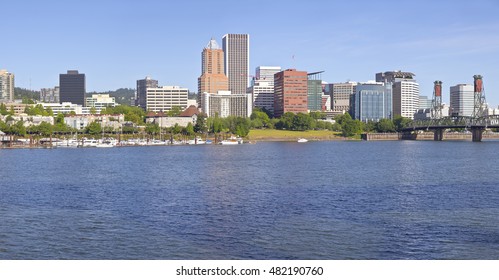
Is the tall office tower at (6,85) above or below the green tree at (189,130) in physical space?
above

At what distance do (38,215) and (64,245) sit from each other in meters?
4.99

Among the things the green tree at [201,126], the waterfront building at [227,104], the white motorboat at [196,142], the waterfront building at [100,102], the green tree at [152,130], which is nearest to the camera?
the white motorboat at [196,142]

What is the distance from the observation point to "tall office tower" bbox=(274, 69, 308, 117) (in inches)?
6073

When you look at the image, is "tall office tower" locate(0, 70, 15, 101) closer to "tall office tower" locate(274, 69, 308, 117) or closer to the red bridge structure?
"tall office tower" locate(274, 69, 308, 117)

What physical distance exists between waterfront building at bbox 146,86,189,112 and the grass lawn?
180ft

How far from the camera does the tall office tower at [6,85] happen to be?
184613mm

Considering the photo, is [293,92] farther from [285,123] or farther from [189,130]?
[189,130]

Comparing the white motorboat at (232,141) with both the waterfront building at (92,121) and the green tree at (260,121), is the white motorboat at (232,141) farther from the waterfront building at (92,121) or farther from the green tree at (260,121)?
the green tree at (260,121)

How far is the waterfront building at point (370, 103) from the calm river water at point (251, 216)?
14255 cm

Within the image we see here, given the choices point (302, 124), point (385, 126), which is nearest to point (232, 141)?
point (302, 124)

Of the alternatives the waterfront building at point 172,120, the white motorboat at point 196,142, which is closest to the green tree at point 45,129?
the white motorboat at point 196,142

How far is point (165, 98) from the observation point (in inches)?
6762

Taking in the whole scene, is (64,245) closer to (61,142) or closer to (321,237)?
(321,237)

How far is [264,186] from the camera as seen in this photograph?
2942 centimetres
